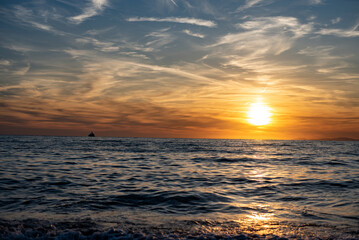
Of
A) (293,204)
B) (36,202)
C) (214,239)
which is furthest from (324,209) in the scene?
(36,202)

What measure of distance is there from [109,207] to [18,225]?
3.09m

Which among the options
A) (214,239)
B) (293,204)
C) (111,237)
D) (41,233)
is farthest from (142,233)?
(293,204)

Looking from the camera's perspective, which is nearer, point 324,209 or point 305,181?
point 324,209

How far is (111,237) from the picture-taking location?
652cm

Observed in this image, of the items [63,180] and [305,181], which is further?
[305,181]

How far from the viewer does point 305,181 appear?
655 inches

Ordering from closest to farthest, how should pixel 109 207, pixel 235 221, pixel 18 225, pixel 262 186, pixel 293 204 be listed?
pixel 18 225 < pixel 235 221 < pixel 109 207 < pixel 293 204 < pixel 262 186

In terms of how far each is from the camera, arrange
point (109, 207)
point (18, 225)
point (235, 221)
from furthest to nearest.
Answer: point (109, 207) → point (235, 221) → point (18, 225)

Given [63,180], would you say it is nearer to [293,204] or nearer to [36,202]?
[36,202]

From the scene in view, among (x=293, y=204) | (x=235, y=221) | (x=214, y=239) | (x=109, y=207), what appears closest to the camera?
(x=214, y=239)

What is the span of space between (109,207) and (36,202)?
10.0 ft

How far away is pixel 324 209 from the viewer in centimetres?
968

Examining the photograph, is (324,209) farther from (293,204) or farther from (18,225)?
(18,225)

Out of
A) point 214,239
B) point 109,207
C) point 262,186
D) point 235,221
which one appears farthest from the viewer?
point 262,186
